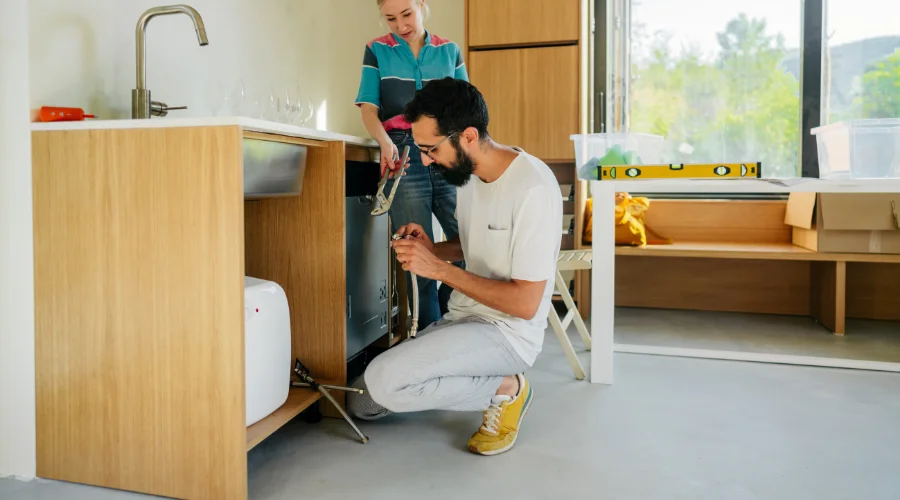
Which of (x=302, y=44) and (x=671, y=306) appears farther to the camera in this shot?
(x=671, y=306)

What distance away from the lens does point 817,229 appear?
11.1ft

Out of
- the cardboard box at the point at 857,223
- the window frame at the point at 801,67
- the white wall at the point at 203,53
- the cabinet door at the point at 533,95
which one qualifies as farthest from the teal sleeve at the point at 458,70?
the cardboard box at the point at 857,223

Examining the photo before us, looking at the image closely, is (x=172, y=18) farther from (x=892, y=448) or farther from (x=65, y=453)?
(x=892, y=448)

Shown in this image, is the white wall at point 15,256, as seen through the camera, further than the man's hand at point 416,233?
No

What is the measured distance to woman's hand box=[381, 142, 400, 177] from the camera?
2205 millimetres

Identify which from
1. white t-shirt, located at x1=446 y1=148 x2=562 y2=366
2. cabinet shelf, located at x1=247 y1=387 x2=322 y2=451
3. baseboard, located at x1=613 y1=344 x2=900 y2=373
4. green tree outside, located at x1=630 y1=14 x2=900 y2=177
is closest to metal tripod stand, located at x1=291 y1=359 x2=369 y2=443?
cabinet shelf, located at x1=247 y1=387 x2=322 y2=451

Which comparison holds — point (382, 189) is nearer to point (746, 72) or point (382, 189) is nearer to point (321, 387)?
point (321, 387)

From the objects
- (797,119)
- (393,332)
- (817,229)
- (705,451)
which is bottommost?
(705,451)

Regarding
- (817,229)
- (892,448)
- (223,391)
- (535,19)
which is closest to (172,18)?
(223,391)

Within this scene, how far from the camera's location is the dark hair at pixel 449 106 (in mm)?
1838

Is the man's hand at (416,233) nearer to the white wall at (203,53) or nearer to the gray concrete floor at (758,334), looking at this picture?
the white wall at (203,53)

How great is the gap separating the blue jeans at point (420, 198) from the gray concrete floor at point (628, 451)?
62cm

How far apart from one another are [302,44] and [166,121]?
1.77 metres

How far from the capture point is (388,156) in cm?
221
